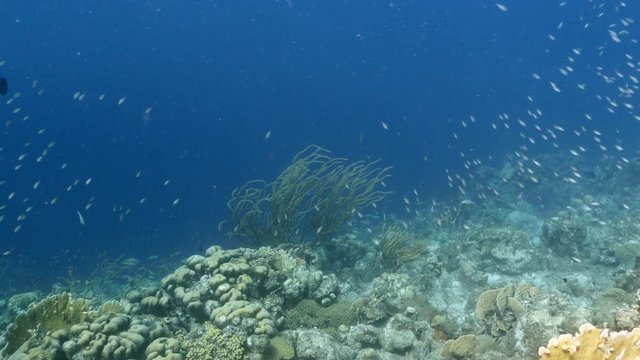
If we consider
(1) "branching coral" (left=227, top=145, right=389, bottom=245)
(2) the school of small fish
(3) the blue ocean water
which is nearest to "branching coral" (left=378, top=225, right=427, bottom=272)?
(1) "branching coral" (left=227, top=145, right=389, bottom=245)

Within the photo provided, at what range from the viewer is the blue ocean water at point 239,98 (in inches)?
2016

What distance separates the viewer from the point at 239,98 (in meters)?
106

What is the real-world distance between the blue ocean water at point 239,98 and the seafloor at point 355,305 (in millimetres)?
21916

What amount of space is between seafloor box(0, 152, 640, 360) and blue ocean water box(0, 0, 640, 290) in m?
21.9

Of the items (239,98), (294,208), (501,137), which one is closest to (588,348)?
(294,208)

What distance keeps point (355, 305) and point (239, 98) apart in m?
103

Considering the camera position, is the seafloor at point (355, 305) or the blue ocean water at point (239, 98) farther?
the blue ocean water at point (239, 98)

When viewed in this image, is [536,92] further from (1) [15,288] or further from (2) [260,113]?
(1) [15,288]

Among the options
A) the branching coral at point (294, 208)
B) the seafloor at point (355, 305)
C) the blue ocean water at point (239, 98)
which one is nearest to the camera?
the seafloor at point (355, 305)

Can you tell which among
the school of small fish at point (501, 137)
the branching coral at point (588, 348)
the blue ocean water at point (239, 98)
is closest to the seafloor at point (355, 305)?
the branching coral at point (588, 348)

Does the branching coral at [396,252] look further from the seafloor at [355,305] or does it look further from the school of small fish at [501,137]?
the school of small fish at [501,137]

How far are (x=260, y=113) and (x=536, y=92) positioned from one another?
72415 mm

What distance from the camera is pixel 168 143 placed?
297ft

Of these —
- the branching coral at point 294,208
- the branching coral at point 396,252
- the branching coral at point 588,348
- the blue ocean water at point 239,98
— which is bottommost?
the blue ocean water at point 239,98
